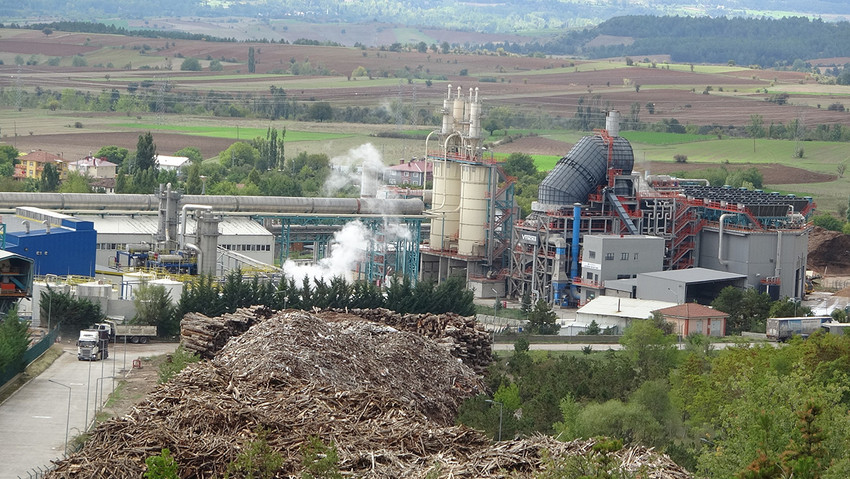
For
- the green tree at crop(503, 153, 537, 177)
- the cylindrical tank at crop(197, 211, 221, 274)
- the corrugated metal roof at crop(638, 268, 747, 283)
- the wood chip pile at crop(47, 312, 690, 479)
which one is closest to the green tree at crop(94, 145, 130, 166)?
the green tree at crop(503, 153, 537, 177)

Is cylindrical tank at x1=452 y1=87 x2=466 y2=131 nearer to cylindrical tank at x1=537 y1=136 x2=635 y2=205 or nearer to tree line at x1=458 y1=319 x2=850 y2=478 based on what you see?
cylindrical tank at x1=537 y1=136 x2=635 y2=205

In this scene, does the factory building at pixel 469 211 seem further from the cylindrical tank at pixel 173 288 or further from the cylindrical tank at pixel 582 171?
the cylindrical tank at pixel 173 288

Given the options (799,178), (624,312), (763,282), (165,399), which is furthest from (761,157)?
(165,399)

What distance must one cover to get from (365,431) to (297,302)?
1102 inches

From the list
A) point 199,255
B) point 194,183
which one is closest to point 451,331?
point 199,255

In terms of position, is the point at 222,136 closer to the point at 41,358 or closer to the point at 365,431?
the point at 41,358

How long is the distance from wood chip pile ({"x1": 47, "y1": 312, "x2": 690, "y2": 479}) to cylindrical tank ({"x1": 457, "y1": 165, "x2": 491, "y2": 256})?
124 feet

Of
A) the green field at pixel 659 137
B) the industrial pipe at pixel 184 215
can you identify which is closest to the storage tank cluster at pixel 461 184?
the industrial pipe at pixel 184 215

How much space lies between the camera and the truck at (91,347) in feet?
173

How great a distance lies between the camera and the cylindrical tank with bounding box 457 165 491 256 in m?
81.1

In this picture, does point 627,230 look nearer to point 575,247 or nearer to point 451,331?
point 575,247

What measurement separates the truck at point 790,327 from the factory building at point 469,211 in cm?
1748

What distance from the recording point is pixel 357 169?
126 metres

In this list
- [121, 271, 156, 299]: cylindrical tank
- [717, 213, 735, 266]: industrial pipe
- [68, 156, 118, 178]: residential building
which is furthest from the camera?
[68, 156, 118, 178]: residential building
